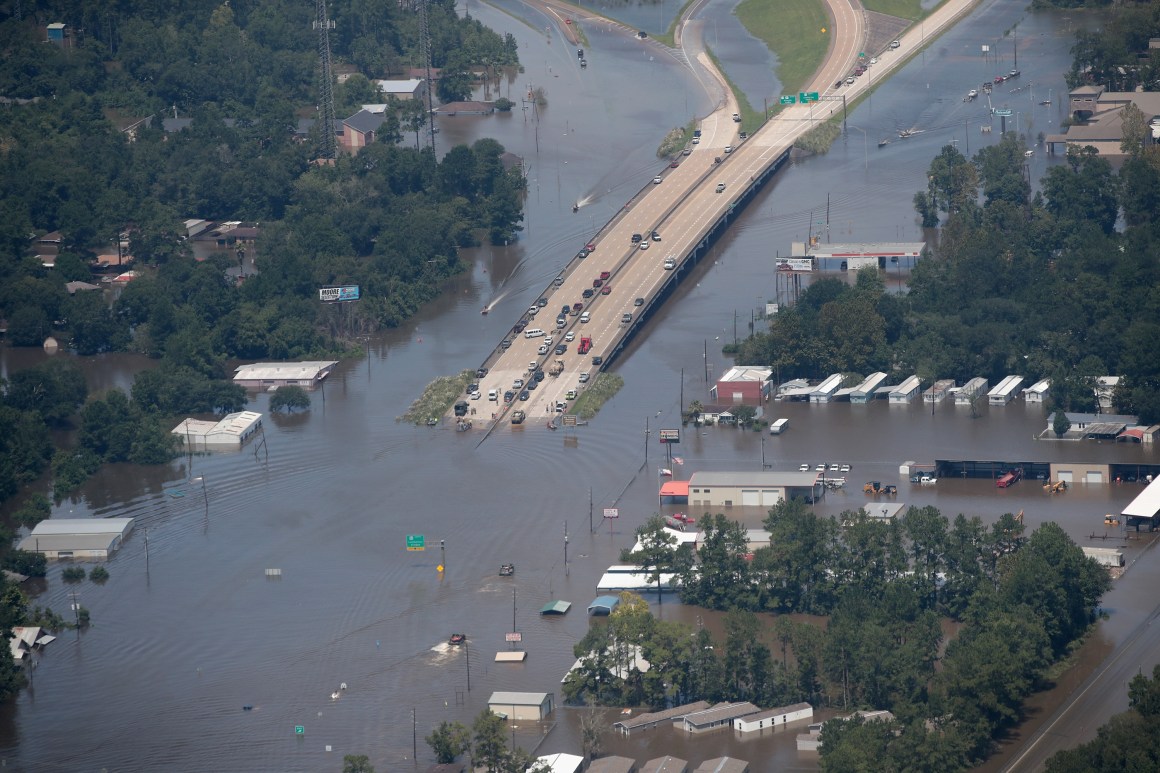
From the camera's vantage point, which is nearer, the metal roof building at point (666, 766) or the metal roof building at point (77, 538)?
the metal roof building at point (666, 766)

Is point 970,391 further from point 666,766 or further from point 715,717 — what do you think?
point 666,766

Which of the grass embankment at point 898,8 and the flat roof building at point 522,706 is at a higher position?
the grass embankment at point 898,8

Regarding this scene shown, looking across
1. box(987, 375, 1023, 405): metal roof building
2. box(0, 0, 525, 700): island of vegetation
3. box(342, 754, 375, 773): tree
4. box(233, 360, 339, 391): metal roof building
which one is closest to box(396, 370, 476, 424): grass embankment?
box(0, 0, 525, 700): island of vegetation

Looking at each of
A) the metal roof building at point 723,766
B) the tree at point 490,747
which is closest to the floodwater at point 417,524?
the metal roof building at point 723,766

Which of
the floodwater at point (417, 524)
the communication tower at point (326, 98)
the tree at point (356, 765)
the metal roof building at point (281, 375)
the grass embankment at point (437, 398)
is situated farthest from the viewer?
the communication tower at point (326, 98)

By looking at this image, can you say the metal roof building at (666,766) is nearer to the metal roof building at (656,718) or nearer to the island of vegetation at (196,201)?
the metal roof building at (656,718)

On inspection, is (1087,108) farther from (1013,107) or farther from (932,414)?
(932,414)

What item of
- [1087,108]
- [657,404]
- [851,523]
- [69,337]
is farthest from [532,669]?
[1087,108]
